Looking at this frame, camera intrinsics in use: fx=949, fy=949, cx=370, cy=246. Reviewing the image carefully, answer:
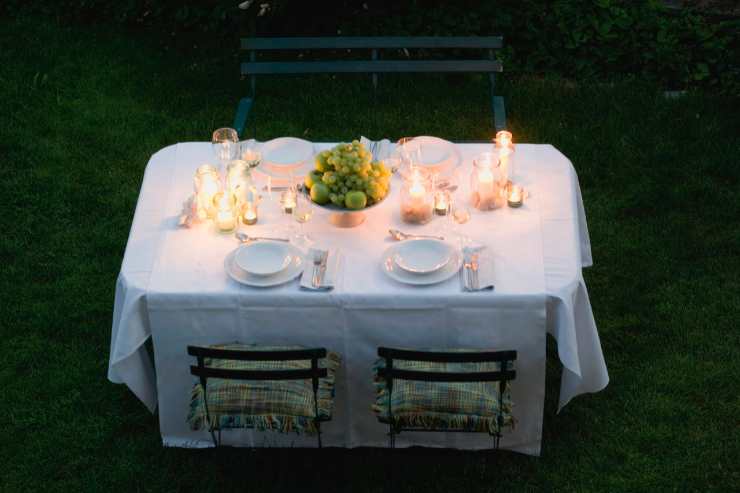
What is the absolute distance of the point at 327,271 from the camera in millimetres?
4141

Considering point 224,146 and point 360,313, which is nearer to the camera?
point 360,313

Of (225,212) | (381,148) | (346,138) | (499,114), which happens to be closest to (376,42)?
(346,138)

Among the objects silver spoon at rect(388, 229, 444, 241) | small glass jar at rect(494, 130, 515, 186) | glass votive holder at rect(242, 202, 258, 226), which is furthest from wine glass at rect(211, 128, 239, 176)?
small glass jar at rect(494, 130, 515, 186)

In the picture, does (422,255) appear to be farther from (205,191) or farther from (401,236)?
(205,191)

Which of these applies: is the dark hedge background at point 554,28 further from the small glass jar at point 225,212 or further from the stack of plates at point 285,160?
the small glass jar at point 225,212

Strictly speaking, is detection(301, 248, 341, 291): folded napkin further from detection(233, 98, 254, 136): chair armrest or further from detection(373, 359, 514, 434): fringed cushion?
detection(233, 98, 254, 136): chair armrest

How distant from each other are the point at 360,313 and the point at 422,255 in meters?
0.38

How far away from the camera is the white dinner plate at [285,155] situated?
4.76 m

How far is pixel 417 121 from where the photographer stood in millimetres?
6965

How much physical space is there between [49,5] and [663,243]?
5.96 metres

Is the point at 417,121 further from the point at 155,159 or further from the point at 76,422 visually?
the point at 76,422

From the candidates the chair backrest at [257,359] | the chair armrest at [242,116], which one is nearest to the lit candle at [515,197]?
the chair backrest at [257,359]

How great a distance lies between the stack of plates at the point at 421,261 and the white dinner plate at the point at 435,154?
1.93ft

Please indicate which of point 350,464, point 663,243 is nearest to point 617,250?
point 663,243
